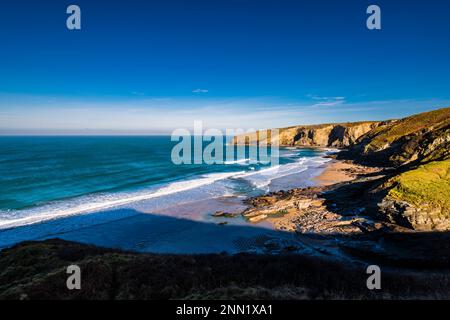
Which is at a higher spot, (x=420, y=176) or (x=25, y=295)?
(x=420, y=176)

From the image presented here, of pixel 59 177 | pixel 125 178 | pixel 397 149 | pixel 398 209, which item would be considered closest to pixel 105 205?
pixel 125 178

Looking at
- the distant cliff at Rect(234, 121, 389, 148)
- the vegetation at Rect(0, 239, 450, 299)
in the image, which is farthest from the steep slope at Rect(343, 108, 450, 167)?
the distant cliff at Rect(234, 121, 389, 148)

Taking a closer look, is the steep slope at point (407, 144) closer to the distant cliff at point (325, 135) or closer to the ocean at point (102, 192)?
the ocean at point (102, 192)

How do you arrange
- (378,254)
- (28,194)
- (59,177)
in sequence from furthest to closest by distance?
(59,177), (28,194), (378,254)

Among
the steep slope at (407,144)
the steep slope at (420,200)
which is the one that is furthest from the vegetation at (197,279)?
the steep slope at (407,144)

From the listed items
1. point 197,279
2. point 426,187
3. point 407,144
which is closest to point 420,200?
point 426,187
